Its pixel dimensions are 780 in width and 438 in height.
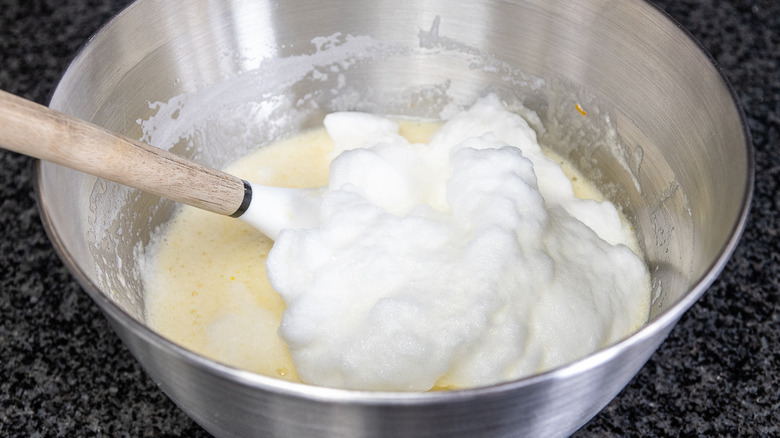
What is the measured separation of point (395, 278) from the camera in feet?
3.92

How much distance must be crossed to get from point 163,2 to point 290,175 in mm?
441

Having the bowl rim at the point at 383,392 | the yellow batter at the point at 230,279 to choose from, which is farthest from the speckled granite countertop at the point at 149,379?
the bowl rim at the point at 383,392

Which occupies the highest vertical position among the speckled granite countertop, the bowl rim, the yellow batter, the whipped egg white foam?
the bowl rim

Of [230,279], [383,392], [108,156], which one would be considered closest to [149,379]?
[230,279]

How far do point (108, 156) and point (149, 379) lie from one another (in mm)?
464

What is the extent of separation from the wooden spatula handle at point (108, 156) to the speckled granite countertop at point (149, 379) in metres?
0.17

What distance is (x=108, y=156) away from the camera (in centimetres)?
104

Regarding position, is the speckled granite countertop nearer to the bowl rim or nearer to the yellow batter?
the yellow batter

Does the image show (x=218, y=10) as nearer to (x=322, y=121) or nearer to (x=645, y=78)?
(x=322, y=121)

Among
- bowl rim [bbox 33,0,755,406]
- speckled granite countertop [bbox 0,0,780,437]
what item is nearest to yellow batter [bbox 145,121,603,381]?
speckled granite countertop [bbox 0,0,780,437]

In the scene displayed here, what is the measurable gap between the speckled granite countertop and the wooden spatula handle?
17cm

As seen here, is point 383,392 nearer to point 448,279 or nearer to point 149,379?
point 448,279

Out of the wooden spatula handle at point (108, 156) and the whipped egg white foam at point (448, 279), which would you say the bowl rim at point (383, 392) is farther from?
the whipped egg white foam at point (448, 279)

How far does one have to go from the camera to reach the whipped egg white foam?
1136 mm
